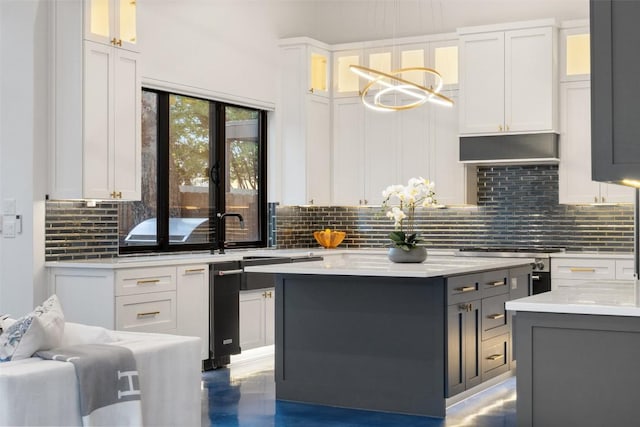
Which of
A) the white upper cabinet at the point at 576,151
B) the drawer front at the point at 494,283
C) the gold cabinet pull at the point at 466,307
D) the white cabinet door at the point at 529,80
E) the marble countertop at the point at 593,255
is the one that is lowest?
the gold cabinet pull at the point at 466,307

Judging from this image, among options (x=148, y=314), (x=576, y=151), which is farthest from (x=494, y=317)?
(x=148, y=314)

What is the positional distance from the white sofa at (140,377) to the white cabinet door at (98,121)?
8.09ft

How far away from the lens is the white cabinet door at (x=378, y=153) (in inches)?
349

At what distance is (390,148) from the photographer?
8.88 m

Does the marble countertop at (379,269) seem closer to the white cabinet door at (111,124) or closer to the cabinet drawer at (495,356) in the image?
the cabinet drawer at (495,356)

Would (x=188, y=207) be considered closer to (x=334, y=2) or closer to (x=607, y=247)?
(x=334, y=2)

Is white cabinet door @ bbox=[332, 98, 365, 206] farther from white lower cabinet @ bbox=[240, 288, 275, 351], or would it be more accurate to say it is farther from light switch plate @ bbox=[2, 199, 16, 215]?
light switch plate @ bbox=[2, 199, 16, 215]

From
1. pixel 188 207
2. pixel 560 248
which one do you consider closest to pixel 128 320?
pixel 188 207

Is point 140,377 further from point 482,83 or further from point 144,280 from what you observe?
point 482,83

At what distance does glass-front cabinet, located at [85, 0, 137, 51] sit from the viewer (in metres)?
6.29

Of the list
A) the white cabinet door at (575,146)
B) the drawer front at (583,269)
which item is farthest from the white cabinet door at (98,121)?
the white cabinet door at (575,146)

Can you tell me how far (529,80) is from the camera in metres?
8.02

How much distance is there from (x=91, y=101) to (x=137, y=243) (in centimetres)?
145

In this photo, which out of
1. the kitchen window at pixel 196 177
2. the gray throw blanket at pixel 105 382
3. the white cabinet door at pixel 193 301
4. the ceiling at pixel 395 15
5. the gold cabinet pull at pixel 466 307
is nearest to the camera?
the gray throw blanket at pixel 105 382
